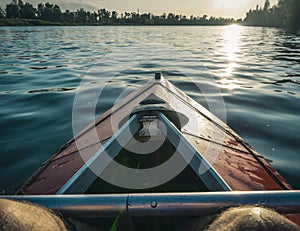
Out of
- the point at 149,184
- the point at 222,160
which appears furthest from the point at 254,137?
the point at 149,184

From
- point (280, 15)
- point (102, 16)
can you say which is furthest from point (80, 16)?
point (280, 15)

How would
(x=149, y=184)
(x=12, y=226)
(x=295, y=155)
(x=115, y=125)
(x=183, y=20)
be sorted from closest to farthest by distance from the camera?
(x=12, y=226) < (x=149, y=184) < (x=115, y=125) < (x=295, y=155) < (x=183, y=20)

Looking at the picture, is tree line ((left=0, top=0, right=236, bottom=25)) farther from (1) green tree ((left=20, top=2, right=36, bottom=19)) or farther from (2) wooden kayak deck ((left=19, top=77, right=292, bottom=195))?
(2) wooden kayak deck ((left=19, top=77, right=292, bottom=195))

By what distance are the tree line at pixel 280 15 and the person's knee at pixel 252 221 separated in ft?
169

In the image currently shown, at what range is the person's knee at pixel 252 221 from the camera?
0.86 meters

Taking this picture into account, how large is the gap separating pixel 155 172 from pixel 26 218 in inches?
56.7

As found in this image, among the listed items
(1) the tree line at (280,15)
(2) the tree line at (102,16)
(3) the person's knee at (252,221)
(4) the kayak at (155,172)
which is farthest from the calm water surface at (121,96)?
(2) the tree line at (102,16)

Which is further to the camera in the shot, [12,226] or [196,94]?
[196,94]

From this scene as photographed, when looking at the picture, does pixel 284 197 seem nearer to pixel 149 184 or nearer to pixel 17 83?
pixel 149 184

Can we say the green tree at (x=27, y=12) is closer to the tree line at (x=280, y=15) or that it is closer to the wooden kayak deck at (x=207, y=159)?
the tree line at (x=280, y=15)

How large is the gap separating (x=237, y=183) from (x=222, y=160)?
356 mm

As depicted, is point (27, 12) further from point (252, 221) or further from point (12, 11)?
point (252, 221)

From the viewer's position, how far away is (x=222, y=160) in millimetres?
2205

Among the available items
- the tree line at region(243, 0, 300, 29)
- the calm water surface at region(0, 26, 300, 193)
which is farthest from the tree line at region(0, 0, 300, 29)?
the calm water surface at region(0, 26, 300, 193)
